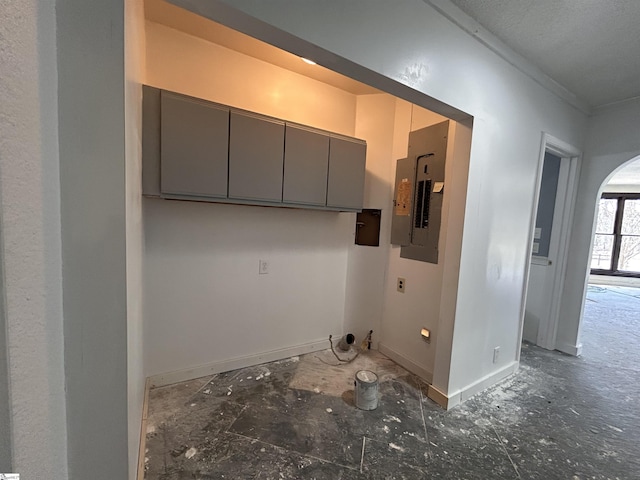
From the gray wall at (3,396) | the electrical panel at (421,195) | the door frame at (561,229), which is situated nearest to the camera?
the gray wall at (3,396)

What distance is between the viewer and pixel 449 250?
1.99 meters

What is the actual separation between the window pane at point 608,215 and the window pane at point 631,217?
191 mm

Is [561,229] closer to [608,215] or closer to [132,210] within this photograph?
[132,210]

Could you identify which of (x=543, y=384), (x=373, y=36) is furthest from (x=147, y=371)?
(x=543, y=384)

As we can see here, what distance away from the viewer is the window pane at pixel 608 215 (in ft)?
22.9

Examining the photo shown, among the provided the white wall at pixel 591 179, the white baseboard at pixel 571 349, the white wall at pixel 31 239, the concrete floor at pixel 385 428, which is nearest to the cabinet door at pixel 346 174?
the concrete floor at pixel 385 428

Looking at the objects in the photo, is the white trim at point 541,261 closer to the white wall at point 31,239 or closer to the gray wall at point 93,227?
the gray wall at point 93,227

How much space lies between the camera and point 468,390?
6.93 feet

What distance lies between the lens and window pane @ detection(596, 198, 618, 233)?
699 cm

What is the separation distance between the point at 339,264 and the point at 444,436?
1.63 metres

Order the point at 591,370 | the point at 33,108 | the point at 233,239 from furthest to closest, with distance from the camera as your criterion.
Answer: the point at 591,370 → the point at 233,239 → the point at 33,108

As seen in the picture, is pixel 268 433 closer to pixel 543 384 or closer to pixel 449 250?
pixel 449 250

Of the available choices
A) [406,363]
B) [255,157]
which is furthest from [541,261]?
[255,157]

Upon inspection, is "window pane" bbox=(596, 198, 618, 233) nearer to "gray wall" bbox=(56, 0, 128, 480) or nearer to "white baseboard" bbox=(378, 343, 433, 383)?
"white baseboard" bbox=(378, 343, 433, 383)
